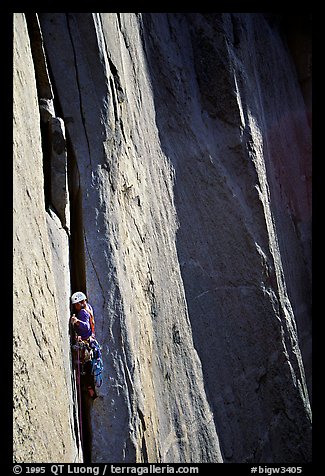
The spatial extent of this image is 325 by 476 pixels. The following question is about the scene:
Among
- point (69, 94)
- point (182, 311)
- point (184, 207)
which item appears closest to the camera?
A: point (69, 94)

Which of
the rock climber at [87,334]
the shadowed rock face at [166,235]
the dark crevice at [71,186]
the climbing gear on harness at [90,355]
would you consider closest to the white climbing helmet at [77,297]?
the rock climber at [87,334]

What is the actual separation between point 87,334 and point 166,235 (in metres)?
2.76

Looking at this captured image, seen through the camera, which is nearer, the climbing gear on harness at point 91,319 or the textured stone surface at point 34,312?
the textured stone surface at point 34,312

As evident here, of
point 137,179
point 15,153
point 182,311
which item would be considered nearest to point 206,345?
point 182,311

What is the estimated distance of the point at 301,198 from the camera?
13.7 meters

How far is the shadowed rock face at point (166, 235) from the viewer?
20.0 ft

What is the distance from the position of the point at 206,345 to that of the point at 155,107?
3.52m

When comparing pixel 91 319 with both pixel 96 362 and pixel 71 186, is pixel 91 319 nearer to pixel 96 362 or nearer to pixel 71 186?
pixel 96 362

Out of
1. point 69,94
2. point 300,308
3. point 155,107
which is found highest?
point 155,107

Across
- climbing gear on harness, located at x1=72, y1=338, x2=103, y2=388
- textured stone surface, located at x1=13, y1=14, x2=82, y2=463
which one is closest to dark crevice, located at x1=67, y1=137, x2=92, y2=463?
climbing gear on harness, located at x1=72, y1=338, x2=103, y2=388

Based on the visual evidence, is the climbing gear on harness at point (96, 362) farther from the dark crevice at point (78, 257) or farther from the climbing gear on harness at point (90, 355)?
the dark crevice at point (78, 257)

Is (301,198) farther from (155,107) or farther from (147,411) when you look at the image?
(147,411)

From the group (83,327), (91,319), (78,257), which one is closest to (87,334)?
(83,327)

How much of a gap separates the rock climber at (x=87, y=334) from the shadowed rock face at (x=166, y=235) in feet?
0.38
